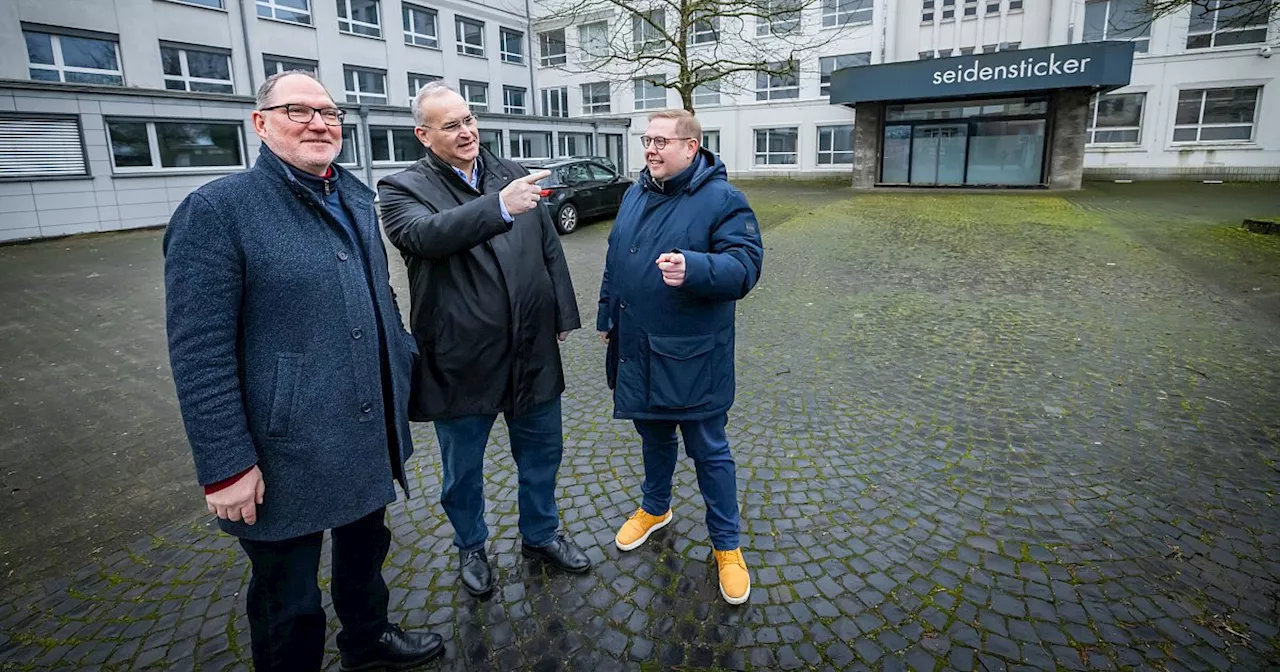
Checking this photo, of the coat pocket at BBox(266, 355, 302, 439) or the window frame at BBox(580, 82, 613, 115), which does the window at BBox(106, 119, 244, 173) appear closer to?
the coat pocket at BBox(266, 355, 302, 439)

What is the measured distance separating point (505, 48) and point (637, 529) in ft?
120

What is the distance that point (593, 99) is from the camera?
3931 cm

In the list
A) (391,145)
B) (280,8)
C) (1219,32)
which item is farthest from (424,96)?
(1219,32)

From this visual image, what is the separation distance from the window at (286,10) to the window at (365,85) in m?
2.37

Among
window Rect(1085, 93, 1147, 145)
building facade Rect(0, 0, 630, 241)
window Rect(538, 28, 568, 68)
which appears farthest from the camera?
window Rect(538, 28, 568, 68)

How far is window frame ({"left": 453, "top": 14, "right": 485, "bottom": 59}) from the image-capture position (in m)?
32.3

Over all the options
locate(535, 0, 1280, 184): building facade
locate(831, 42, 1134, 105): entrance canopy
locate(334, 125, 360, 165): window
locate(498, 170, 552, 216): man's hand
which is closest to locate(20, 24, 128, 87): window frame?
locate(334, 125, 360, 165): window

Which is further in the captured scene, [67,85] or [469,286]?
[67,85]

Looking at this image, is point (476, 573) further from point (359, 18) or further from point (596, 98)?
point (596, 98)

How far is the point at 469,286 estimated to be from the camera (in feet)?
8.58

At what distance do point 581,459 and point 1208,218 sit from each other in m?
16.3

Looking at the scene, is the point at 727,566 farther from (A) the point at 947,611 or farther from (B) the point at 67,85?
(B) the point at 67,85

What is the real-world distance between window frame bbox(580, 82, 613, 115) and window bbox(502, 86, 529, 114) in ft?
12.2

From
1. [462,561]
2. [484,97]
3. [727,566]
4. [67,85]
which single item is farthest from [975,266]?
[484,97]
